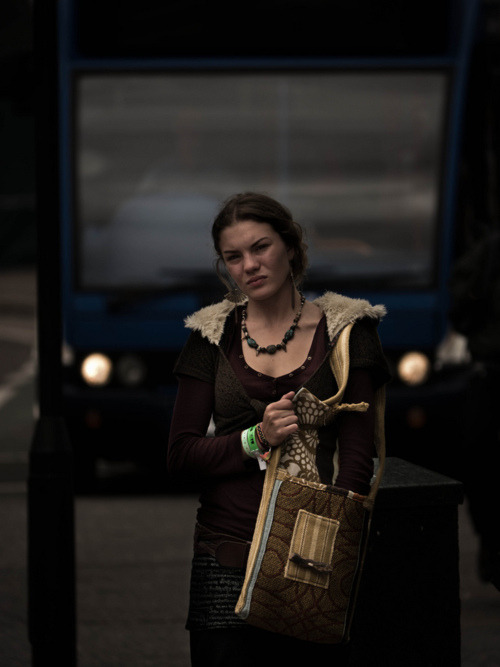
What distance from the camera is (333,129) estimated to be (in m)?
8.48

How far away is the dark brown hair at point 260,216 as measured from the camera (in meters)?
3.14

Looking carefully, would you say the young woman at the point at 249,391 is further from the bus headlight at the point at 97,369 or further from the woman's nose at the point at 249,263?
the bus headlight at the point at 97,369

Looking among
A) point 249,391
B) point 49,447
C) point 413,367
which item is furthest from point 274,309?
point 413,367

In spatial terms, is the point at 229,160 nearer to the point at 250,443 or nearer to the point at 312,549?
the point at 250,443

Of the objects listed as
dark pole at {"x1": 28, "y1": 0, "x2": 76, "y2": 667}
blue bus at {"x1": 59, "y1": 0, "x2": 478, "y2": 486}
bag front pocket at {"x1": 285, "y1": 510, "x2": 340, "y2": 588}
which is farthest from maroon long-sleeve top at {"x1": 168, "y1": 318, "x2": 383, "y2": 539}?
blue bus at {"x1": 59, "y1": 0, "x2": 478, "y2": 486}

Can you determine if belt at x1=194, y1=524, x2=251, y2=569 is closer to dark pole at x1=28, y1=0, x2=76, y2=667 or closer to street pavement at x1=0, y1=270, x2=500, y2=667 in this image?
street pavement at x1=0, y1=270, x2=500, y2=667

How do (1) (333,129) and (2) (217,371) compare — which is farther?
(1) (333,129)

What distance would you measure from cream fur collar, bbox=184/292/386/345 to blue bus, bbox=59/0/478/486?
511 centimetres

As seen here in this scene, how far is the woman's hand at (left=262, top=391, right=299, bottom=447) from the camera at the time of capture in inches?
116

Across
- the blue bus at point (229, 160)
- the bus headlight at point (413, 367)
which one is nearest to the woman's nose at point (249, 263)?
the blue bus at point (229, 160)

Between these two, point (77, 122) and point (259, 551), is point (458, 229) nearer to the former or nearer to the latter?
point (77, 122)

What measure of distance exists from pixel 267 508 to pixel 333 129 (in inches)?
225

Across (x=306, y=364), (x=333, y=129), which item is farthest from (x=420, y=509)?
(x=333, y=129)

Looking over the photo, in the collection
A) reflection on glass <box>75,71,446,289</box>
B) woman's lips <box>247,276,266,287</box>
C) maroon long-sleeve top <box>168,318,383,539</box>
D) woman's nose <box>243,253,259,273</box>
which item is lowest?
maroon long-sleeve top <box>168,318,383,539</box>
